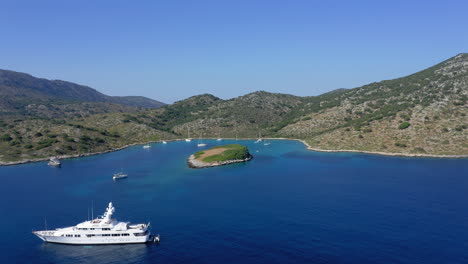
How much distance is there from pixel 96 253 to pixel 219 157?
312 ft

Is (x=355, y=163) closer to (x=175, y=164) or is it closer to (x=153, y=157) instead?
(x=175, y=164)

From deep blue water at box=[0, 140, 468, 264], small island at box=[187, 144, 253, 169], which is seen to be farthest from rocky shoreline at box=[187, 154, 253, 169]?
deep blue water at box=[0, 140, 468, 264]

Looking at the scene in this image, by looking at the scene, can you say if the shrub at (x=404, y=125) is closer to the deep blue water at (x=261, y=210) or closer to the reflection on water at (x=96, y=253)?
the deep blue water at (x=261, y=210)

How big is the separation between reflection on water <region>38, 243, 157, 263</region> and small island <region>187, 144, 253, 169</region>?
79829 millimetres

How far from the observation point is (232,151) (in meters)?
165

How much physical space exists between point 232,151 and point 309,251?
105983 millimetres

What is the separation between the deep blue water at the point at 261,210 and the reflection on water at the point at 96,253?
21cm

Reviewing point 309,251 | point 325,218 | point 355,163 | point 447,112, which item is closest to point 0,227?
point 309,251

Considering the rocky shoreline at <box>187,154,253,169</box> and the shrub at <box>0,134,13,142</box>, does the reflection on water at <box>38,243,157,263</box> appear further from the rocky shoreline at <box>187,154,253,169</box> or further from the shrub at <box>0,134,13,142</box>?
the shrub at <box>0,134,13,142</box>

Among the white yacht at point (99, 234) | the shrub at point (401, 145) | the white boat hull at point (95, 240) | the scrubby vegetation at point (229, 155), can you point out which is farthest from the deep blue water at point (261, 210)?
the shrub at point (401, 145)

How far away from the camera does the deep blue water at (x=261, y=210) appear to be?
204 ft

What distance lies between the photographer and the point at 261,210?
84.9m

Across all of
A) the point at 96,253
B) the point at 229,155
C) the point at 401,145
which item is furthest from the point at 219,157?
the point at 96,253

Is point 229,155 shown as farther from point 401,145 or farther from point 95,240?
point 95,240
